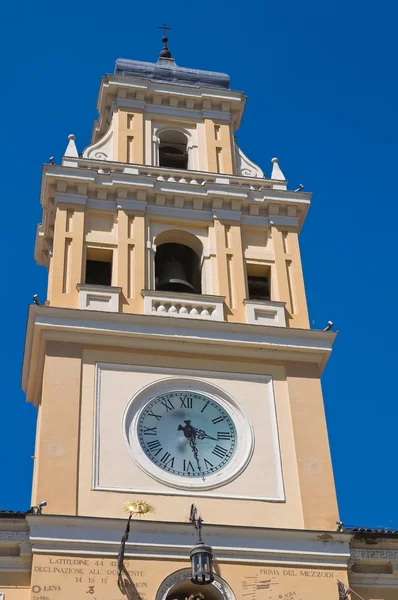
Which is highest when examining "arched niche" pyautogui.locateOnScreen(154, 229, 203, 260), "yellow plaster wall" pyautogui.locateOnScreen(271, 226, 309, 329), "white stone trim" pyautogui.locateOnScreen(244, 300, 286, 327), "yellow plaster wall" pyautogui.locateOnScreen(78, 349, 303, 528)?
"arched niche" pyautogui.locateOnScreen(154, 229, 203, 260)

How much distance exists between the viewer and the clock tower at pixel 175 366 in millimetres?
19953

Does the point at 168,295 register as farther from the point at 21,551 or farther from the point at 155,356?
the point at 21,551

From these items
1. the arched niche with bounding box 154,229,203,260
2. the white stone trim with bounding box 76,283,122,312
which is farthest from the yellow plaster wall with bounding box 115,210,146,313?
the arched niche with bounding box 154,229,203,260

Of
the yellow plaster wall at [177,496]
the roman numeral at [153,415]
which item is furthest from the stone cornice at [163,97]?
the roman numeral at [153,415]

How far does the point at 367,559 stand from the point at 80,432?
17.3 ft

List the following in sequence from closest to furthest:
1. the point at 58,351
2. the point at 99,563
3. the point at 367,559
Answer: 1. the point at 99,563
2. the point at 367,559
3. the point at 58,351

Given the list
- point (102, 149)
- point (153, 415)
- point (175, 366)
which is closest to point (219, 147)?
point (102, 149)

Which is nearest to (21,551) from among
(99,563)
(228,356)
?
(99,563)

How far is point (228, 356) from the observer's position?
76.0 ft

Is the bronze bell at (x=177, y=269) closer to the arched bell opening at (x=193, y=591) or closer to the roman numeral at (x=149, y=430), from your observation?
the roman numeral at (x=149, y=430)

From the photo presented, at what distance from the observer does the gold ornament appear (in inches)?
799

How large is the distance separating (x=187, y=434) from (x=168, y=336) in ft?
6.52

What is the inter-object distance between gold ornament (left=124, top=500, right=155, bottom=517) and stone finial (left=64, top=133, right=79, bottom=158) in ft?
28.8

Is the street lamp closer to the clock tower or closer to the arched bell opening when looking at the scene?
the arched bell opening
